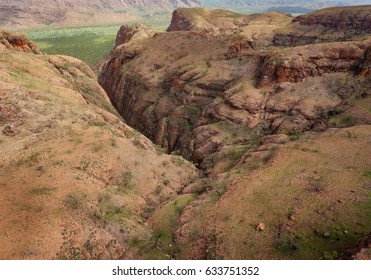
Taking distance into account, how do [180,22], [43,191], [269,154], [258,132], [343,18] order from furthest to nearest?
1. [180,22]
2. [343,18]
3. [258,132]
4. [269,154]
5. [43,191]

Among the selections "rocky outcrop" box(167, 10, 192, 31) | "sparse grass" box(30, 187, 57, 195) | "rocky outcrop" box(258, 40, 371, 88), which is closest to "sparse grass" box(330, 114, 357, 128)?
"rocky outcrop" box(258, 40, 371, 88)

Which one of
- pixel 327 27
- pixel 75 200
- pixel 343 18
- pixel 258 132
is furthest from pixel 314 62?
pixel 327 27

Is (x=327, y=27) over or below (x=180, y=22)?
over

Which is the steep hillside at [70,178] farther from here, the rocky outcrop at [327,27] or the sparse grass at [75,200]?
the rocky outcrop at [327,27]

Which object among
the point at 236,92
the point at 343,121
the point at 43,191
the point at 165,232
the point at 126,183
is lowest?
the point at 165,232

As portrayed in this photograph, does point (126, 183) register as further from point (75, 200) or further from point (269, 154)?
point (269, 154)
